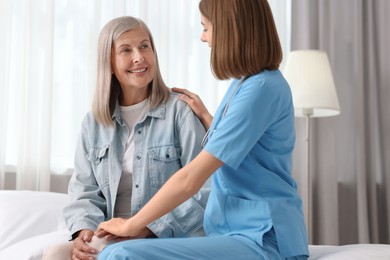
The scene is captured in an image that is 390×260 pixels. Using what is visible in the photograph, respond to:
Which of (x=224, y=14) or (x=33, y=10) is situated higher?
(x=33, y=10)

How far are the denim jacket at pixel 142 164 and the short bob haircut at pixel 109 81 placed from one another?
0.02 meters

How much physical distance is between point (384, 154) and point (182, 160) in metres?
1.85

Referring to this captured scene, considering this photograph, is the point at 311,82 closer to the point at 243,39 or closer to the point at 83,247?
the point at 243,39

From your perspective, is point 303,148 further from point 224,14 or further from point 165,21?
point 224,14

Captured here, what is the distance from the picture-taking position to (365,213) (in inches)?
133

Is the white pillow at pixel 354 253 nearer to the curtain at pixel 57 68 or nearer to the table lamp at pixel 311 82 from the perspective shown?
the table lamp at pixel 311 82

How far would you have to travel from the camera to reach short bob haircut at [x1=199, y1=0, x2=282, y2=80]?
1.51m

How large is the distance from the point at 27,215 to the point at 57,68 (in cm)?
101

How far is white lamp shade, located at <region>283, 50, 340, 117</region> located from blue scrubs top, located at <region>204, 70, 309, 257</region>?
153cm

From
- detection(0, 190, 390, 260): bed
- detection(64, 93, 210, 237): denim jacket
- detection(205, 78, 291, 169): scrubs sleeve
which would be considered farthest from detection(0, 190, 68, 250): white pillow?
detection(205, 78, 291, 169): scrubs sleeve

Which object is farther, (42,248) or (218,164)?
(42,248)

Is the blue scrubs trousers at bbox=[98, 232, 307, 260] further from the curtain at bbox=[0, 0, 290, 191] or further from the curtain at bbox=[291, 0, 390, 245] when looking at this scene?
the curtain at bbox=[291, 0, 390, 245]

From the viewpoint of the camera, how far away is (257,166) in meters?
1.51

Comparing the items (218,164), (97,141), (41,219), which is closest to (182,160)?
(97,141)
